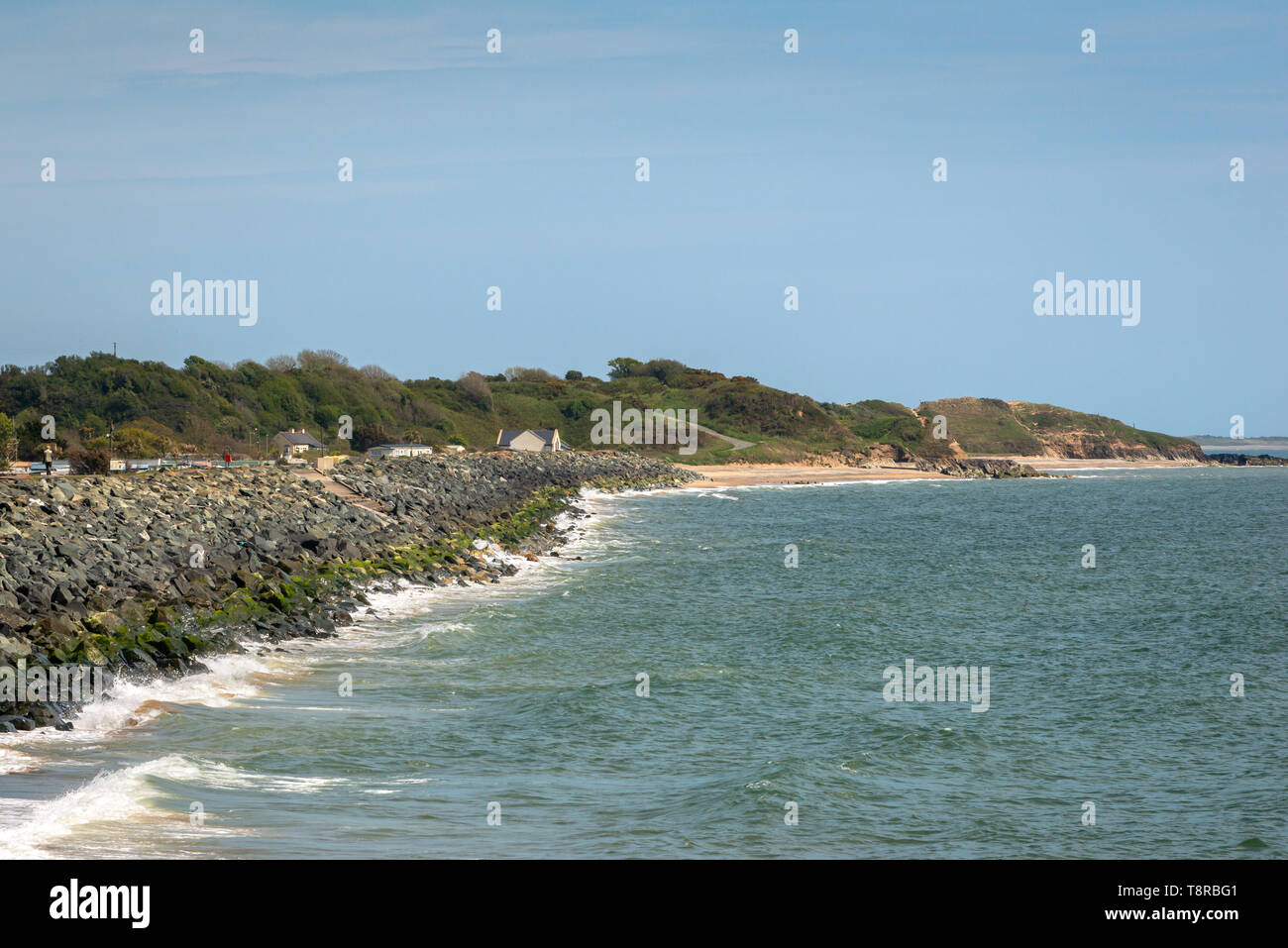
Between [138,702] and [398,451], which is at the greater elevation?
[398,451]

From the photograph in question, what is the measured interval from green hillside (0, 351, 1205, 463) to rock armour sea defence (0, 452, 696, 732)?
25839 millimetres

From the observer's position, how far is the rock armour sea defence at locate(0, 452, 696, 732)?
1703 centimetres

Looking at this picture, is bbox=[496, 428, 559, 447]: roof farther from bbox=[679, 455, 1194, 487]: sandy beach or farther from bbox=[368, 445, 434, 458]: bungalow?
bbox=[368, 445, 434, 458]: bungalow

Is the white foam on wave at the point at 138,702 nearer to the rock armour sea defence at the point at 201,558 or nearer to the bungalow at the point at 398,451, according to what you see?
the rock armour sea defence at the point at 201,558

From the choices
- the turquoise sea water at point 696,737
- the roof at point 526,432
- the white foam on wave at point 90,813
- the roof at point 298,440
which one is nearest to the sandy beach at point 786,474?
the roof at point 526,432

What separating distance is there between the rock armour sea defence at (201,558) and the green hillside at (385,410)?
25839mm

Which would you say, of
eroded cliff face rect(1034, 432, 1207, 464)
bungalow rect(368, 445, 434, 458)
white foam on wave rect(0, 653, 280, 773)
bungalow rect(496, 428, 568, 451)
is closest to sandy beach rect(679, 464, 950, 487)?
bungalow rect(496, 428, 568, 451)

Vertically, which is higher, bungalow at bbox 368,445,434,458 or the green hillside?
the green hillside

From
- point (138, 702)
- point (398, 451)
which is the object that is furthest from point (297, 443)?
point (138, 702)

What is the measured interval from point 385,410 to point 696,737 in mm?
115192

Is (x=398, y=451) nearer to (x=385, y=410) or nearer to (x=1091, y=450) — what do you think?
(x=385, y=410)

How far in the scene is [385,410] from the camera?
12581 cm

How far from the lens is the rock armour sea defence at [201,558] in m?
17.0
